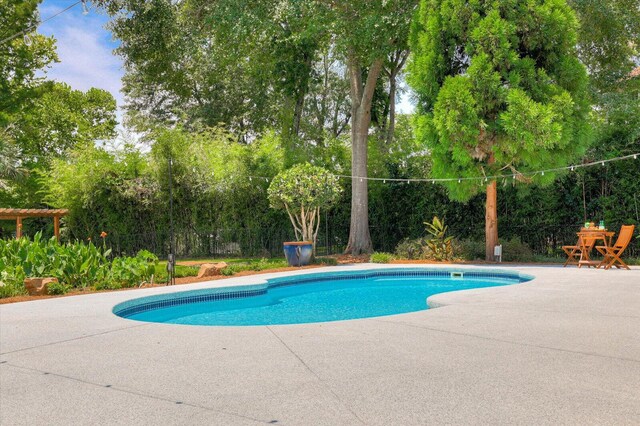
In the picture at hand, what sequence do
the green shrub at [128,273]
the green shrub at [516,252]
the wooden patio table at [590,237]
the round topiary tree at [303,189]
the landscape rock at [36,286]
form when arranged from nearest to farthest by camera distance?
the landscape rock at [36,286] → the green shrub at [128,273] → the wooden patio table at [590,237] → the round topiary tree at [303,189] → the green shrub at [516,252]

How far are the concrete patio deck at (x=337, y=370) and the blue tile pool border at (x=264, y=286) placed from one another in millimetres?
1525

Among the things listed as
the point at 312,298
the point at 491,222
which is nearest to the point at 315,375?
the point at 312,298

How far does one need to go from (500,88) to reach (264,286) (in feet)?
22.9

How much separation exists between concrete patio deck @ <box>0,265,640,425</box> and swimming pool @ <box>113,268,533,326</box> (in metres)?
1.70

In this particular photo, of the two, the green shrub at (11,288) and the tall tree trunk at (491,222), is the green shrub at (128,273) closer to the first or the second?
→ the green shrub at (11,288)

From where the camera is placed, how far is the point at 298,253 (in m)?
12.7

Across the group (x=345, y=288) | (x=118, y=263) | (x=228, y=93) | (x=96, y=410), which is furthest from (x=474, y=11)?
(x=228, y=93)

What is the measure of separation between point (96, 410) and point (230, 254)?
14074 mm

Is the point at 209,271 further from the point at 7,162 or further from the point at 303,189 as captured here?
the point at 7,162

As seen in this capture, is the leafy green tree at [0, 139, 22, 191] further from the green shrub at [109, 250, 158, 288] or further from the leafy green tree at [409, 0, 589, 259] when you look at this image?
the leafy green tree at [409, 0, 589, 259]

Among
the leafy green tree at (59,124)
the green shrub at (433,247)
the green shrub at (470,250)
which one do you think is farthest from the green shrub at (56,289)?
the leafy green tree at (59,124)

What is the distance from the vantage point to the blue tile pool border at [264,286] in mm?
7230

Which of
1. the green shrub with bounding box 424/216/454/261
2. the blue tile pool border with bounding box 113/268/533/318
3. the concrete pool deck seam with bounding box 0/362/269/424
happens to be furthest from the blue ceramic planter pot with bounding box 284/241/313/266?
the concrete pool deck seam with bounding box 0/362/269/424

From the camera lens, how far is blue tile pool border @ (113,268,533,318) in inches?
285
